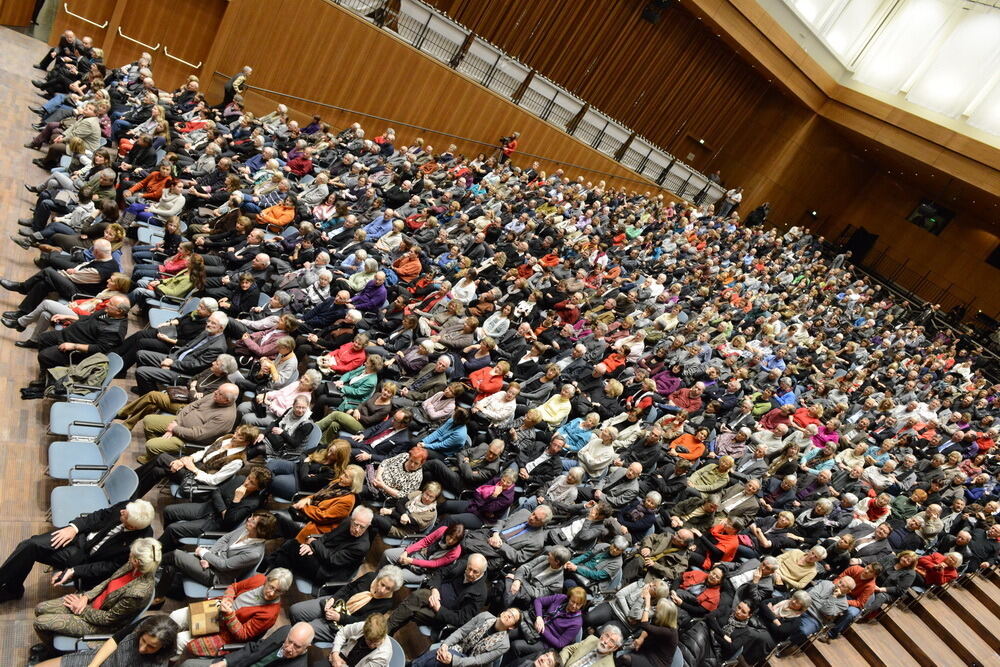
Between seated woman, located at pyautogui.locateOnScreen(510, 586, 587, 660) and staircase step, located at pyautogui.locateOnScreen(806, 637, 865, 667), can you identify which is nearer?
seated woman, located at pyautogui.locateOnScreen(510, 586, 587, 660)

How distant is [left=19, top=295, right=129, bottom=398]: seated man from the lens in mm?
4961

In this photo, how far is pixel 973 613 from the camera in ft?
25.9

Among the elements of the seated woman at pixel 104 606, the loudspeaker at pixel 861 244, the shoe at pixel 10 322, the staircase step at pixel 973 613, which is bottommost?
the shoe at pixel 10 322

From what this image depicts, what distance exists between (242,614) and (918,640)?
7.54 metres

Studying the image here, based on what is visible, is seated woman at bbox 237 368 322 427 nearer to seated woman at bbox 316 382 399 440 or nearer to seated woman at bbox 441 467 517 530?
seated woman at bbox 316 382 399 440

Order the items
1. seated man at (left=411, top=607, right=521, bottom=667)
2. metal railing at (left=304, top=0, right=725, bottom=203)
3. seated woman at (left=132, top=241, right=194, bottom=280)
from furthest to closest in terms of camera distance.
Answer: metal railing at (left=304, top=0, right=725, bottom=203) < seated woman at (left=132, top=241, right=194, bottom=280) < seated man at (left=411, top=607, right=521, bottom=667)

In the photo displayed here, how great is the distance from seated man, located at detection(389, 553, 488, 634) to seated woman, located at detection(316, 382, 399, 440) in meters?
1.63

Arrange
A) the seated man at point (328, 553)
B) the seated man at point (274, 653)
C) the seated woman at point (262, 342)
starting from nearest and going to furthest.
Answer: the seated man at point (274, 653) → the seated man at point (328, 553) → the seated woman at point (262, 342)

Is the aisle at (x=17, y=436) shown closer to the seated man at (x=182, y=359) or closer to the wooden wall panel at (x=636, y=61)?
the seated man at (x=182, y=359)

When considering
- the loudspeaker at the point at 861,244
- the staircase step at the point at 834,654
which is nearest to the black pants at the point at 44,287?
the staircase step at the point at 834,654

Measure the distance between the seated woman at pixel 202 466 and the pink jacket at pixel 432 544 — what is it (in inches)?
58.5

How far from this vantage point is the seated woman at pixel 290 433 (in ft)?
17.2

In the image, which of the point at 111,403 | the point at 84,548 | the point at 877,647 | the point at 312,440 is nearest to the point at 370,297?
the point at 312,440

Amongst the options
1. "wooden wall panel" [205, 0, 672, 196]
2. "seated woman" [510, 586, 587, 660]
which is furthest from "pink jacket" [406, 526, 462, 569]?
"wooden wall panel" [205, 0, 672, 196]
